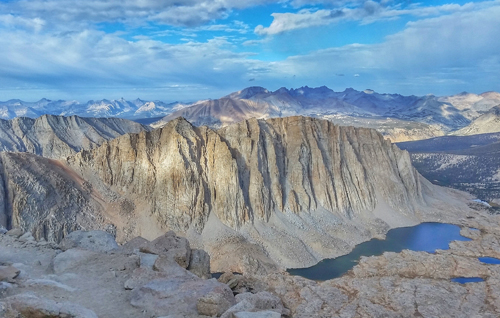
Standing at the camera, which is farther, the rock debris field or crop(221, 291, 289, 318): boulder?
the rock debris field

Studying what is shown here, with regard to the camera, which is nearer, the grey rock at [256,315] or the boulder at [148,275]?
the grey rock at [256,315]

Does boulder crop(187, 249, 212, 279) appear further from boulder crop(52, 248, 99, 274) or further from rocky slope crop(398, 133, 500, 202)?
rocky slope crop(398, 133, 500, 202)

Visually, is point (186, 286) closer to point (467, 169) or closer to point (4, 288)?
point (4, 288)

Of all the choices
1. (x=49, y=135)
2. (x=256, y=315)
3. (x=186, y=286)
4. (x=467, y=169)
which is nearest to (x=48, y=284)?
(x=186, y=286)

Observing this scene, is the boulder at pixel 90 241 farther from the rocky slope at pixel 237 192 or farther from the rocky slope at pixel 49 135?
the rocky slope at pixel 49 135

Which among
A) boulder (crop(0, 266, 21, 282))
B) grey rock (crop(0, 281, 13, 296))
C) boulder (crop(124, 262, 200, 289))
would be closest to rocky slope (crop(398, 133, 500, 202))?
boulder (crop(124, 262, 200, 289))

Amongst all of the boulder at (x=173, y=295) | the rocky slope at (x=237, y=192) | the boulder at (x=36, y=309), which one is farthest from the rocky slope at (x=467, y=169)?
the boulder at (x=36, y=309)
